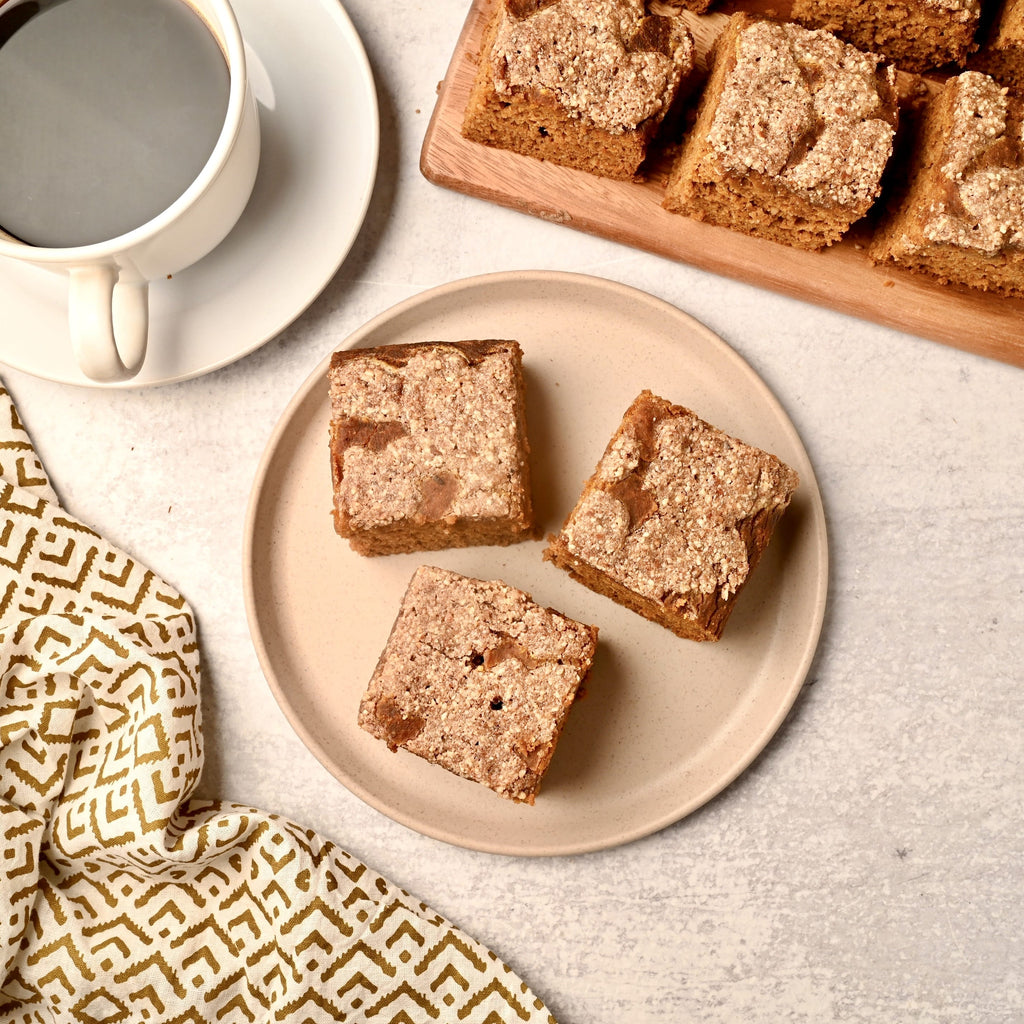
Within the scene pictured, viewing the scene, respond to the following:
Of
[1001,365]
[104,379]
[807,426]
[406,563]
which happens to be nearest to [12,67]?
[104,379]

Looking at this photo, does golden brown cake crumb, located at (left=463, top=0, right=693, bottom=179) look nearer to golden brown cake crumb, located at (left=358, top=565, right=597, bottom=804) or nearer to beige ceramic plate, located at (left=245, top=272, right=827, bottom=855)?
beige ceramic plate, located at (left=245, top=272, right=827, bottom=855)

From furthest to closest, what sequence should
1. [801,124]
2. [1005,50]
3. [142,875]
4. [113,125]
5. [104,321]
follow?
[142,875] → [1005,50] → [801,124] → [113,125] → [104,321]

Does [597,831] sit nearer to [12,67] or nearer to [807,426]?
[807,426]

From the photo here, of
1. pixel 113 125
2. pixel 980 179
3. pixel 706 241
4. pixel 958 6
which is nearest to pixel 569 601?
pixel 706 241

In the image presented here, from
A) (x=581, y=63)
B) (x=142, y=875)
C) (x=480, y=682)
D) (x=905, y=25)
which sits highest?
(x=905, y=25)

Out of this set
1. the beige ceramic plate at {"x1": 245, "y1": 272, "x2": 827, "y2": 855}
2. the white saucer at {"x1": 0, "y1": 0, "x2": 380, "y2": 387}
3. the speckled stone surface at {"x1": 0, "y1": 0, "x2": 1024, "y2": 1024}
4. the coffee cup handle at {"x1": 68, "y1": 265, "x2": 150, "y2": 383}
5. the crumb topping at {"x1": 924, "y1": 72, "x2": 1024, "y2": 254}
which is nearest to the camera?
the coffee cup handle at {"x1": 68, "y1": 265, "x2": 150, "y2": 383}

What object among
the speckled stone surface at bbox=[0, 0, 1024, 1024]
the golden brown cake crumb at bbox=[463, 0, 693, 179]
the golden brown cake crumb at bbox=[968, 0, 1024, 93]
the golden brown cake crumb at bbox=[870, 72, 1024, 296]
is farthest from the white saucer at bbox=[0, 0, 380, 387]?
the golden brown cake crumb at bbox=[968, 0, 1024, 93]

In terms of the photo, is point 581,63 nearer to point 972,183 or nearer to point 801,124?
point 801,124
